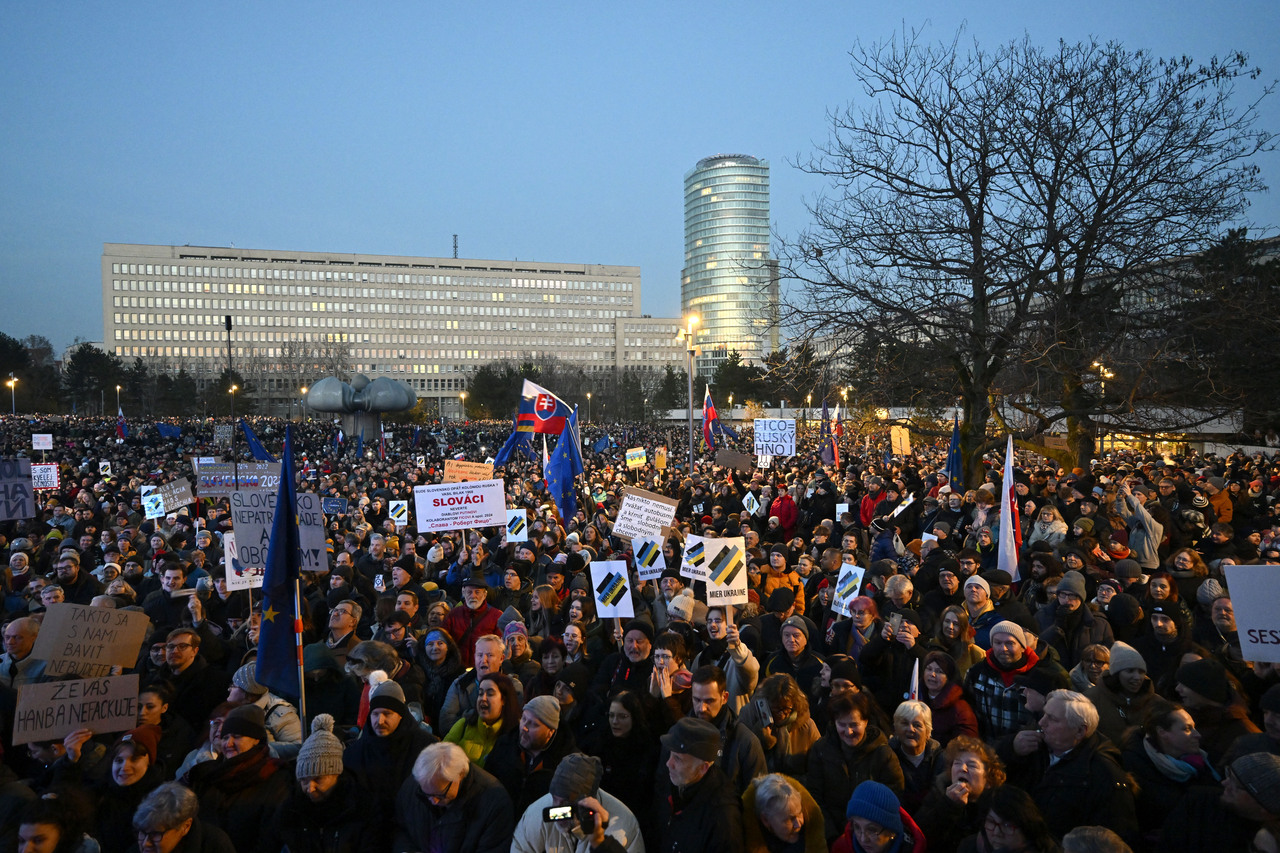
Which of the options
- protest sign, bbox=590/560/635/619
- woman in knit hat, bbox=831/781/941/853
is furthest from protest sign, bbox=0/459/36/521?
woman in knit hat, bbox=831/781/941/853

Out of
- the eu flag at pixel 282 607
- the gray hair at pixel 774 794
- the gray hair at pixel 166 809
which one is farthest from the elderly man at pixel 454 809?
the eu flag at pixel 282 607

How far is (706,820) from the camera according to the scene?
11.3 feet

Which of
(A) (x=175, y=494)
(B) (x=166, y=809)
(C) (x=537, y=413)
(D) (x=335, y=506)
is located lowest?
(D) (x=335, y=506)

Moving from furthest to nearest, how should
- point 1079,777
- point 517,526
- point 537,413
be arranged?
point 537,413
point 517,526
point 1079,777

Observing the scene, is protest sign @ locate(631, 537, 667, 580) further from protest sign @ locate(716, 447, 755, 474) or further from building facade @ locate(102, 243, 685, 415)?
building facade @ locate(102, 243, 685, 415)

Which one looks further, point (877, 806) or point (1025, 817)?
point (877, 806)

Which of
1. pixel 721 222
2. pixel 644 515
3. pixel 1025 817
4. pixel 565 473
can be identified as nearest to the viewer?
pixel 1025 817

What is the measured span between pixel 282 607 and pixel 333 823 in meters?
1.66

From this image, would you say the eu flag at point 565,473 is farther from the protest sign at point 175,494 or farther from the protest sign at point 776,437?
the protest sign at point 776,437

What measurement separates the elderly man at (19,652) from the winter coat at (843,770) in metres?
4.77

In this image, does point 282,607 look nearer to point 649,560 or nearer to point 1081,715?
point 1081,715

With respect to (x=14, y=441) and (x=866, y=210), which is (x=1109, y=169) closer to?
(x=866, y=210)

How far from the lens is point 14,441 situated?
3244 cm

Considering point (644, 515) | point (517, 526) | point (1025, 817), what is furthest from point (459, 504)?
point (1025, 817)
